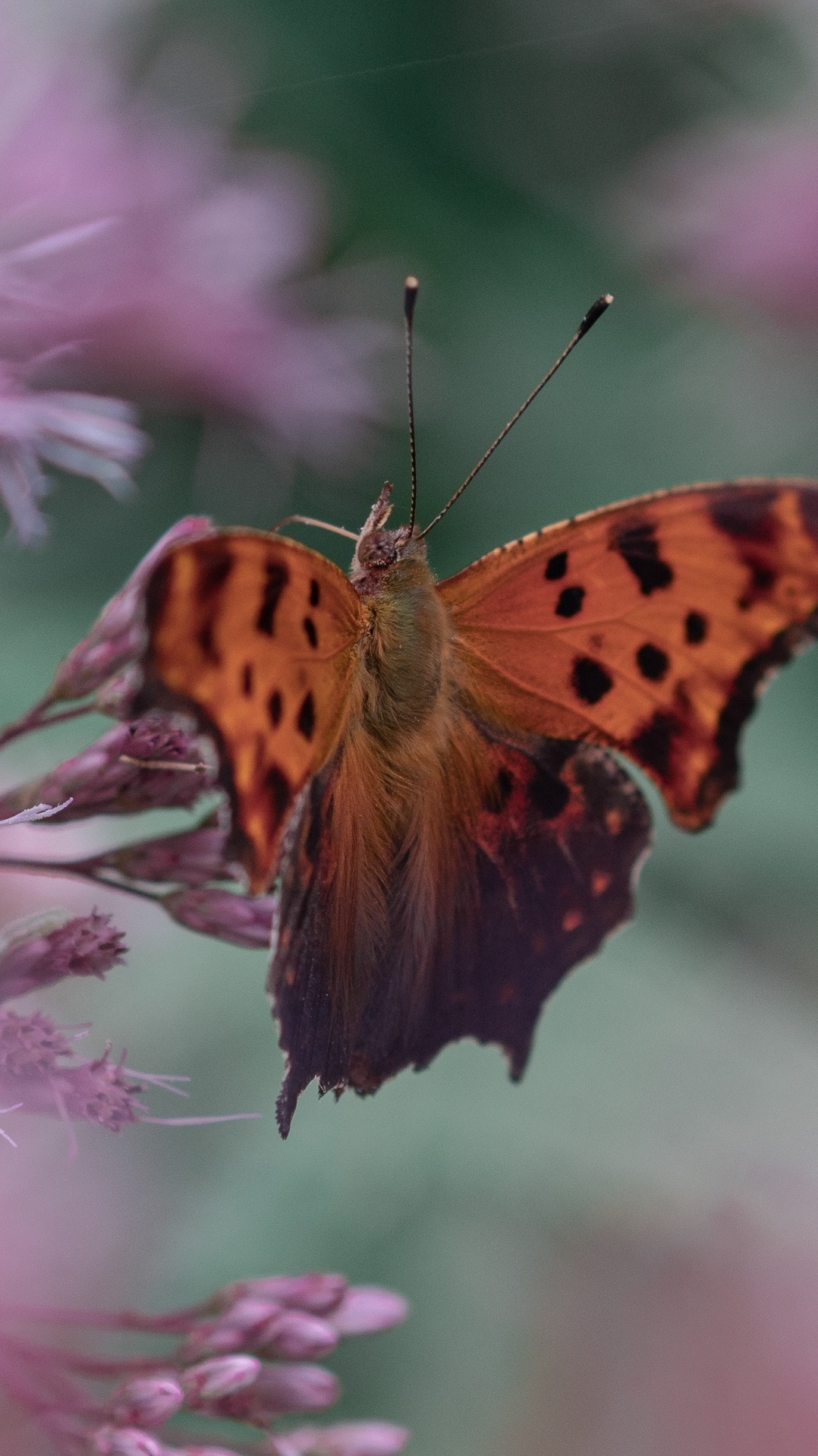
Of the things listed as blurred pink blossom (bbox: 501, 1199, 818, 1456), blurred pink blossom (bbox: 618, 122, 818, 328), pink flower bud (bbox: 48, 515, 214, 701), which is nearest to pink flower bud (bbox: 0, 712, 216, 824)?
pink flower bud (bbox: 48, 515, 214, 701)

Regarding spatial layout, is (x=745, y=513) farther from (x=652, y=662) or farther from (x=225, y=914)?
(x=225, y=914)

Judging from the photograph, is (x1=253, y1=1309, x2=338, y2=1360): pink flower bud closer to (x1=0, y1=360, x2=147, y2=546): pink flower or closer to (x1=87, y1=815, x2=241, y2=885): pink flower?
(x1=87, y1=815, x2=241, y2=885): pink flower

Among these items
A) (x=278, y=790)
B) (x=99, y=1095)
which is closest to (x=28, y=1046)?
(x=99, y=1095)

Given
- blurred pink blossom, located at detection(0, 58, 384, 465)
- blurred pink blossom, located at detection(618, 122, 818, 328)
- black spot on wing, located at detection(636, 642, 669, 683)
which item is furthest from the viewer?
blurred pink blossom, located at detection(618, 122, 818, 328)

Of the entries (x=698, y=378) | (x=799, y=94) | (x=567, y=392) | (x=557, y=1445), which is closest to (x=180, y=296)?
(x=567, y=392)

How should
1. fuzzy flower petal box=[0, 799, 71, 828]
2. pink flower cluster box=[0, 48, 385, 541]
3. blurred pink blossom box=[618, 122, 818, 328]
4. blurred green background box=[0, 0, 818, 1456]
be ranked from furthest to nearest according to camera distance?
blurred pink blossom box=[618, 122, 818, 328], blurred green background box=[0, 0, 818, 1456], pink flower cluster box=[0, 48, 385, 541], fuzzy flower petal box=[0, 799, 71, 828]

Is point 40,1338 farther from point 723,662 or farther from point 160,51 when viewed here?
point 160,51

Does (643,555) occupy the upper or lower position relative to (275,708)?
upper
